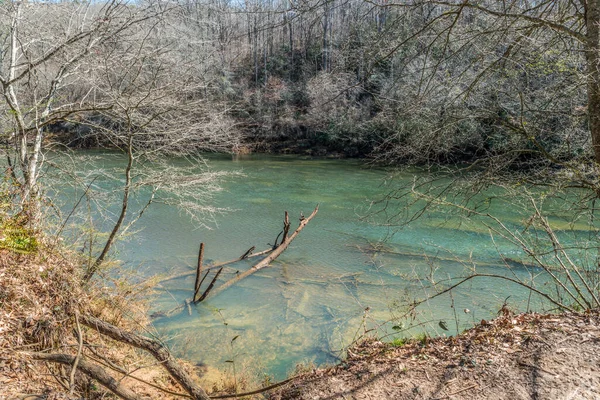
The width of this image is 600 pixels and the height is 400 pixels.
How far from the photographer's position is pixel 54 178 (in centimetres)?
642

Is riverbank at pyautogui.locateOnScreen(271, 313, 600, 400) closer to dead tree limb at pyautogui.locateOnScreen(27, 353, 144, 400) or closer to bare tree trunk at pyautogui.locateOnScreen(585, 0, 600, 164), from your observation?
dead tree limb at pyautogui.locateOnScreen(27, 353, 144, 400)

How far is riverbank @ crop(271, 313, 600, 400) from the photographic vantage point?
3.20m

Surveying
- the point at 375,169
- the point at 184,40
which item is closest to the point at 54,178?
the point at 184,40

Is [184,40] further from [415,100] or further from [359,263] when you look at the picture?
[359,263]

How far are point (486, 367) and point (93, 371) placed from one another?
3185 mm

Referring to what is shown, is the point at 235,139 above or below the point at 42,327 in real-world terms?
above

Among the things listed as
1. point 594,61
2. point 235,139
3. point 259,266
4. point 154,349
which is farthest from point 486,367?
point 259,266

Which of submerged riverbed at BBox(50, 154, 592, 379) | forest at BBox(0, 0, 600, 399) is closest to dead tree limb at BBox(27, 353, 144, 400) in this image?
forest at BBox(0, 0, 600, 399)

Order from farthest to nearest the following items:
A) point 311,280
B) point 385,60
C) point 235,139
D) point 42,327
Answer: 1. point 311,280
2. point 235,139
3. point 385,60
4. point 42,327

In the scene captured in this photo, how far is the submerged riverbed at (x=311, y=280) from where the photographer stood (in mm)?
6258

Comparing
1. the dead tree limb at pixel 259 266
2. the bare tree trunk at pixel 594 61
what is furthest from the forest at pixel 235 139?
the dead tree limb at pixel 259 266

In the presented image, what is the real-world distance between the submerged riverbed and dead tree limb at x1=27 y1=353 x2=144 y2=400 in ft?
4.62

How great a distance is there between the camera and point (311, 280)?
8625 millimetres

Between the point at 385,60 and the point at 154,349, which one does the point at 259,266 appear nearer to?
the point at 154,349
